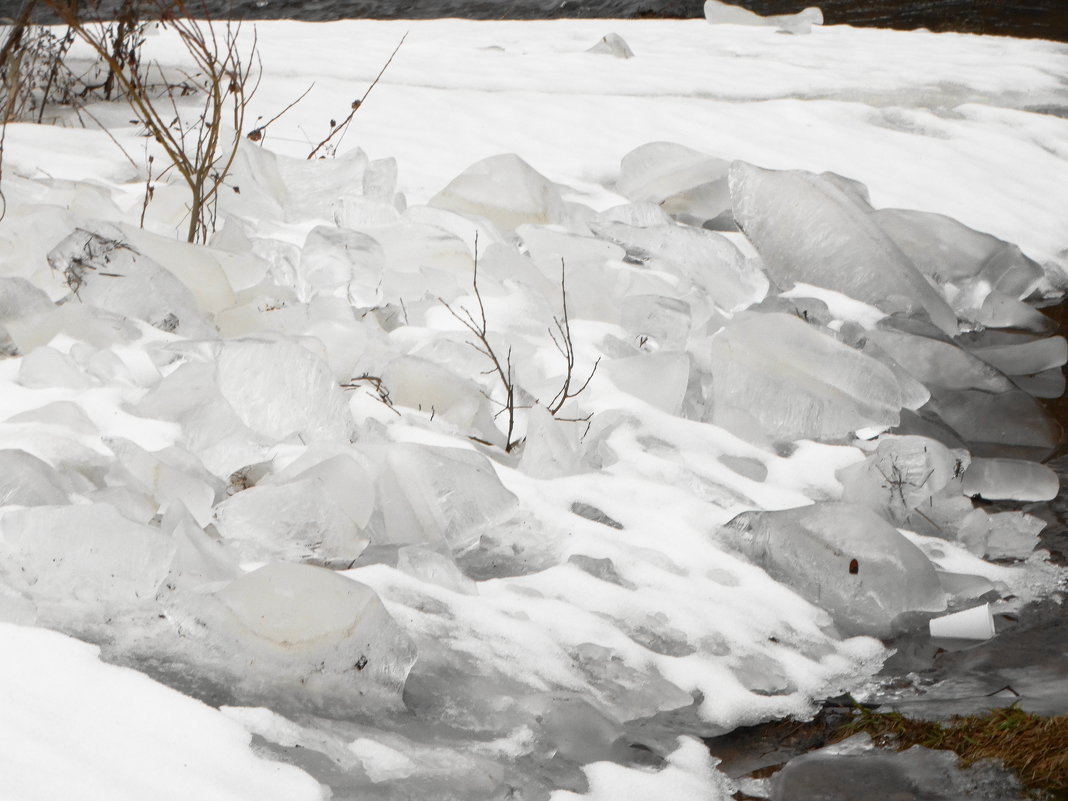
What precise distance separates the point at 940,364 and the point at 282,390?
1784 millimetres

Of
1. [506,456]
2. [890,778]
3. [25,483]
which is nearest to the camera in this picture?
[890,778]

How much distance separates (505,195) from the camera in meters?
3.52

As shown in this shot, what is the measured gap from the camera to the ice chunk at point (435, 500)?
2.09m

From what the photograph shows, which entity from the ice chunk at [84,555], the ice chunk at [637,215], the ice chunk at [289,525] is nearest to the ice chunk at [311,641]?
the ice chunk at [84,555]

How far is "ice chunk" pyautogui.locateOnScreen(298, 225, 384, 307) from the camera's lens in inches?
116

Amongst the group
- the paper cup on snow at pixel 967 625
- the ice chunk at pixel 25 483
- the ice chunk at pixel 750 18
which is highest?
the ice chunk at pixel 750 18

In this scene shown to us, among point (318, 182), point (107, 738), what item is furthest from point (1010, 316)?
point (107, 738)

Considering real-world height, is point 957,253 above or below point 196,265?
below

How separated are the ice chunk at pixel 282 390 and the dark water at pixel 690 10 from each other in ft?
20.1

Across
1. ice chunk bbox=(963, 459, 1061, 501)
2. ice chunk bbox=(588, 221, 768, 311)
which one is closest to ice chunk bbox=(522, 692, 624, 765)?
ice chunk bbox=(963, 459, 1061, 501)

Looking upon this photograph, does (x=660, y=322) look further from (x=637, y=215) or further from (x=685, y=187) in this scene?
(x=685, y=187)

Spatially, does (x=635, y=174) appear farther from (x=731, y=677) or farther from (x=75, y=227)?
(x=731, y=677)

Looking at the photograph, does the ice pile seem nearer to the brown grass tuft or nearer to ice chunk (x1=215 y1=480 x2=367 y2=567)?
ice chunk (x1=215 y1=480 x2=367 y2=567)

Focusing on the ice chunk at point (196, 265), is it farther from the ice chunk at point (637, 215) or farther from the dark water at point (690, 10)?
the dark water at point (690, 10)
